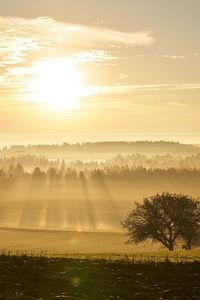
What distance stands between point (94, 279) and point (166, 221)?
40411 millimetres

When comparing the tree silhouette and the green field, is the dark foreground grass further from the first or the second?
the tree silhouette

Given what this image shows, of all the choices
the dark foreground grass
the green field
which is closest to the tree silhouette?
the green field

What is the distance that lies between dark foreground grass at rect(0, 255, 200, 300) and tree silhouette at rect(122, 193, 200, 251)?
33229 millimetres

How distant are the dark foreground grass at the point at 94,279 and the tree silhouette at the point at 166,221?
3323 cm

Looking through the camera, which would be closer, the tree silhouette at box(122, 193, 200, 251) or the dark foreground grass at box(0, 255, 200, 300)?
the dark foreground grass at box(0, 255, 200, 300)

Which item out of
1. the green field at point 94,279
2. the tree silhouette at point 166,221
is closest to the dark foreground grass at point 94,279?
the green field at point 94,279

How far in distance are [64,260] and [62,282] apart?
22.4ft

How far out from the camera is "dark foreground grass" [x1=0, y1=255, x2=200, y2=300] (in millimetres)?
20391

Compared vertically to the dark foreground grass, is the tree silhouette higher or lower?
higher

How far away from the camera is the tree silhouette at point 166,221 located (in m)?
61.8

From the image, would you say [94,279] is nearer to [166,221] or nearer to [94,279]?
[94,279]

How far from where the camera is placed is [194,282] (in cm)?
2319

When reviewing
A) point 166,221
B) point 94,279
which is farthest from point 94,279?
point 166,221

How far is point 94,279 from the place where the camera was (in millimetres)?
23641
